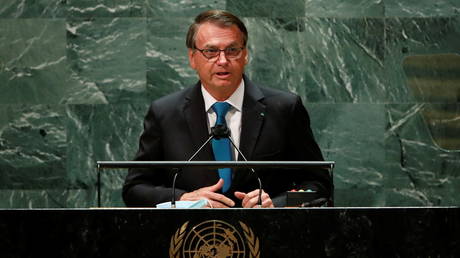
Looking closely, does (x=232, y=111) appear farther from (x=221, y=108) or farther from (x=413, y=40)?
(x=413, y=40)

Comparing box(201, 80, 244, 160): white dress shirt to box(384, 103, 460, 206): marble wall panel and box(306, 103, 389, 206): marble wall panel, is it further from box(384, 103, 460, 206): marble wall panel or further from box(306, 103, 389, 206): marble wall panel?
box(384, 103, 460, 206): marble wall panel

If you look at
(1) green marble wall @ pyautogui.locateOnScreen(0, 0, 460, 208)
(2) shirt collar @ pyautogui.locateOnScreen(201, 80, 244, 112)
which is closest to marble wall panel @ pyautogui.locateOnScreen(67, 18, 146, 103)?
(1) green marble wall @ pyautogui.locateOnScreen(0, 0, 460, 208)

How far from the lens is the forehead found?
4.41m

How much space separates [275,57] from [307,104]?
1.36ft

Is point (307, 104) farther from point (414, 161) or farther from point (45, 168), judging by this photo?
point (45, 168)

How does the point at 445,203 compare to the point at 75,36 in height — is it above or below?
below

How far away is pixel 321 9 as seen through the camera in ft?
20.3

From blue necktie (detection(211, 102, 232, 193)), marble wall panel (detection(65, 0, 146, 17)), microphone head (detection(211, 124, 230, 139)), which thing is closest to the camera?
microphone head (detection(211, 124, 230, 139))

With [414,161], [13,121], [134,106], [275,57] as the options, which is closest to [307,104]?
[275,57]

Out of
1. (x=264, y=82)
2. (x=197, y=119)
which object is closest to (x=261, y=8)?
(x=264, y=82)

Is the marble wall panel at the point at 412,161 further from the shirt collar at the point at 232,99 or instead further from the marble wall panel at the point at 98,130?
the shirt collar at the point at 232,99

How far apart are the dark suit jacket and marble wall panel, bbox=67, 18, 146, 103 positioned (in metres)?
1.63
